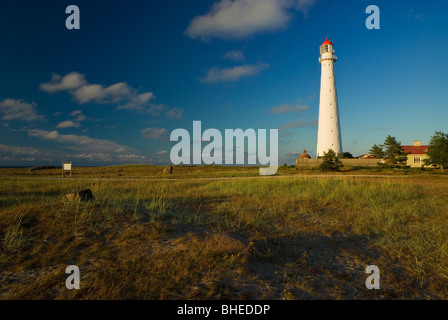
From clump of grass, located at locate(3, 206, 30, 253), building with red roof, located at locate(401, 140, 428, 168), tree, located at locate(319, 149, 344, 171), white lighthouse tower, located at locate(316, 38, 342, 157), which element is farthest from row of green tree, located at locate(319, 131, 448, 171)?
clump of grass, located at locate(3, 206, 30, 253)

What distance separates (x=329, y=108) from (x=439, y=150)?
704 inches

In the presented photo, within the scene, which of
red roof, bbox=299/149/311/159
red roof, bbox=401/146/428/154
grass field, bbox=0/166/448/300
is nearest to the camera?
grass field, bbox=0/166/448/300

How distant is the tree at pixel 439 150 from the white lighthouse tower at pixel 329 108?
45.5ft

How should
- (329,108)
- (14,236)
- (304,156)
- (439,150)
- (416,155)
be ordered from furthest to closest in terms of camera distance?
(416,155) → (304,156) → (329,108) → (439,150) → (14,236)

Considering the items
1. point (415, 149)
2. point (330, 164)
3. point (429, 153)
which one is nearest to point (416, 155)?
point (415, 149)

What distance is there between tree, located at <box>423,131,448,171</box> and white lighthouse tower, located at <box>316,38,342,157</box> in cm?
1388

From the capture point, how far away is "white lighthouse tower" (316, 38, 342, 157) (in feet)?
148

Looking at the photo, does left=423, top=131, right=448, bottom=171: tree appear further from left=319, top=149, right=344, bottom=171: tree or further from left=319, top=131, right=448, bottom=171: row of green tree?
left=319, top=149, right=344, bottom=171: tree

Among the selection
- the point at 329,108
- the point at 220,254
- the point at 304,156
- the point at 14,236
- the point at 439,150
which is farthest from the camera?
the point at 304,156

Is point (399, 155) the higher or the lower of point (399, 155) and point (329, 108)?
the lower

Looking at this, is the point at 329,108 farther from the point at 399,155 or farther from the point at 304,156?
the point at 399,155

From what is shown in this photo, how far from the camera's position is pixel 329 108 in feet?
148

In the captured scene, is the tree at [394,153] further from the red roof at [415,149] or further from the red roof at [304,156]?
the red roof at [415,149]

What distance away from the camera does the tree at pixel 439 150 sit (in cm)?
3225
